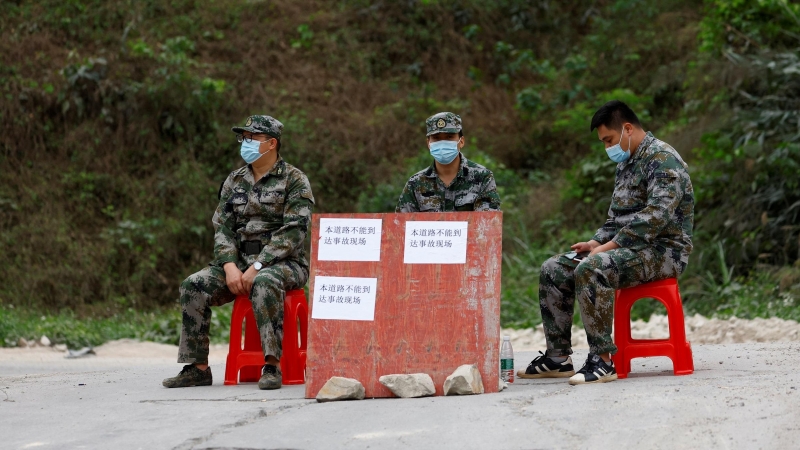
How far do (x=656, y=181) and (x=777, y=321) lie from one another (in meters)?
4.33

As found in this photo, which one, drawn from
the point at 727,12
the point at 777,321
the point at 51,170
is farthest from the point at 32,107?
the point at 777,321

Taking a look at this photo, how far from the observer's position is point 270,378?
643cm

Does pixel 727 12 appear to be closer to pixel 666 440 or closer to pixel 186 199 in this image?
pixel 186 199

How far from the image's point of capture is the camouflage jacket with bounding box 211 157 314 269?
6945mm

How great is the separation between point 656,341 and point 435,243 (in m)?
1.62

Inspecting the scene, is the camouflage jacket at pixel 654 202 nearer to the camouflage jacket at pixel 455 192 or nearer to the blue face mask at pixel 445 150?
the camouflage jacket at pixel 455 192

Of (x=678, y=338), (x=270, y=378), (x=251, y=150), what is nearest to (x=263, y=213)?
(x=251, y=150)

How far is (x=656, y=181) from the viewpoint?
620 cm

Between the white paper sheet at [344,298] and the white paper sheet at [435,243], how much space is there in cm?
29

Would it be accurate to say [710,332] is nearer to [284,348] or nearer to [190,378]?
[284,348]

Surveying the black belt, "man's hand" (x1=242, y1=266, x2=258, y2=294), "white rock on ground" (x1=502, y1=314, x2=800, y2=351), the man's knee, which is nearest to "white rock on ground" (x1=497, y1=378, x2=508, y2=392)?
"man's hand" (x1=242, y1=266, x2=258, y2=294)

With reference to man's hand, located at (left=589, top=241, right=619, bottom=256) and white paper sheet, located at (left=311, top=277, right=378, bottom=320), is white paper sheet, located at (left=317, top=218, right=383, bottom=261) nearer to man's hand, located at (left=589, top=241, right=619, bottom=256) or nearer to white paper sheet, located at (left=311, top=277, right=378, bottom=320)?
white paper sheet, located at (left=311, top=277, right=378, bottom=320)

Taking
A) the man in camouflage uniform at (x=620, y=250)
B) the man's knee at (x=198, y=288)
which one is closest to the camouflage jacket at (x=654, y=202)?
the man in camouflage uniform at (x=620, y=250)

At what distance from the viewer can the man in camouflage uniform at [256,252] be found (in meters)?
6.60
